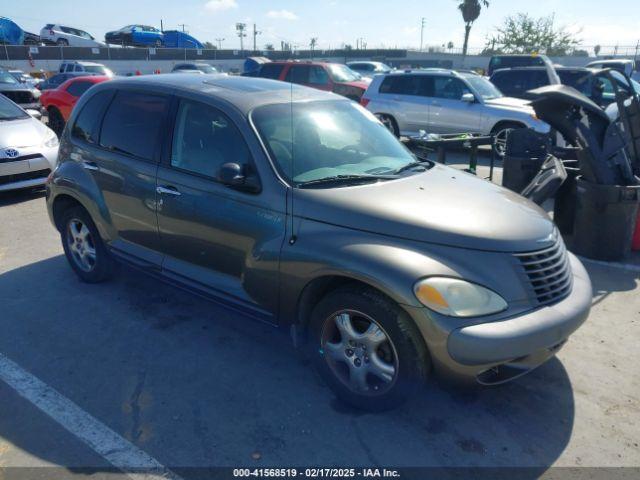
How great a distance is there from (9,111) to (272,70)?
9.04 m

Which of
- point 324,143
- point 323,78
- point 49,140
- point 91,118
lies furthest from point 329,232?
point 323,78

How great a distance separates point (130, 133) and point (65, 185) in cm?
97

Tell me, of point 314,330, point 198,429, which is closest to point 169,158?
point 314,330

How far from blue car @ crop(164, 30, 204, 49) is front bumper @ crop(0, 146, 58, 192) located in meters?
35.3

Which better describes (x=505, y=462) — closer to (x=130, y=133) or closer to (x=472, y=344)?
(x=472, y=344)

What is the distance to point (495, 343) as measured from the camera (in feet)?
8.38

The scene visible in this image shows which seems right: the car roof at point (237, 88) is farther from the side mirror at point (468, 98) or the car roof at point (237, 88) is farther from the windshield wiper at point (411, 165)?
the side mirror at point (468, 98)

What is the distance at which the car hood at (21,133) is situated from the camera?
748 cm

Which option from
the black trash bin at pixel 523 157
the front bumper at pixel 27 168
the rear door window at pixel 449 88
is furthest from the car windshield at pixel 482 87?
the front bumper at pixel 27 168

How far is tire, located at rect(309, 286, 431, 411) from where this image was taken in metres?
2.75

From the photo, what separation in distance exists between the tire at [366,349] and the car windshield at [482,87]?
368 inches

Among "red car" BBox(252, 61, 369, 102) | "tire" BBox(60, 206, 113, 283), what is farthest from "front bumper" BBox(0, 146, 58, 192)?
"red car" BBox(252, 61, 369, 102)

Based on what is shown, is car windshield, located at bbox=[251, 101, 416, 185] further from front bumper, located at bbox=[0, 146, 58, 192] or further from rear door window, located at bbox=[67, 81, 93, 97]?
rear door window, located at bbox=[67, 81, 93, 97]

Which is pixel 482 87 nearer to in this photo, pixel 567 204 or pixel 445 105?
pixel 445 105
